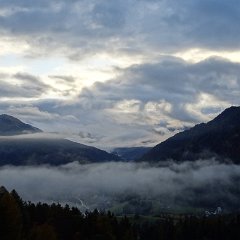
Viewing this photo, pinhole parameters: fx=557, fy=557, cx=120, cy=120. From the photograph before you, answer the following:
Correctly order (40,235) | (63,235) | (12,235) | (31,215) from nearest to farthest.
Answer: (12,235) → (40,235) → (63,235) → (31,215)

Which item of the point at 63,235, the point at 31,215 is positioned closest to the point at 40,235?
the point at 63,235

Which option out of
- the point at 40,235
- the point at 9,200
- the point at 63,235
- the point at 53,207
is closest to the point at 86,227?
the point at 63,235

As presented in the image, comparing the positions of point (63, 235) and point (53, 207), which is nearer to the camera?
point (63, 235)

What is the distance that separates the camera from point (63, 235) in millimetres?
124312

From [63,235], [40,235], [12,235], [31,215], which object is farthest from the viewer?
[31,215]

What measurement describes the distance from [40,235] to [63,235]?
3377 centimetres

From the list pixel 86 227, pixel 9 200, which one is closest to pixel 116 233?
pixel 86 227

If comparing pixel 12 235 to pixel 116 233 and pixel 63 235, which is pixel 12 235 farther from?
pixel 116 233

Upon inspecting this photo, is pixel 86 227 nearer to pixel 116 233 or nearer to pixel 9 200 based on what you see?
pixel 116 233

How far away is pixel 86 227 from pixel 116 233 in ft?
43.7

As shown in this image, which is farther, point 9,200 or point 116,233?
point 116,233

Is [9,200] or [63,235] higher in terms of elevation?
[9,200]

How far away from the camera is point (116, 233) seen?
139 m

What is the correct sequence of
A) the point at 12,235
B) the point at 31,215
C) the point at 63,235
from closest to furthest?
the point at 12,235 < the point at 63,235 < the point at 31,215
